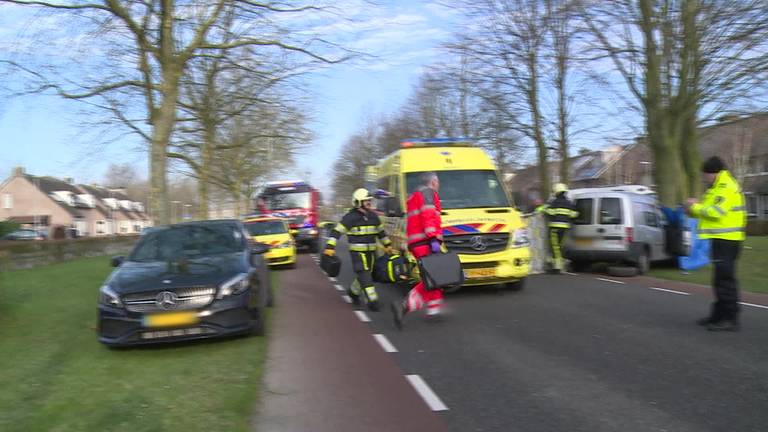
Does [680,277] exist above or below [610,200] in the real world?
below

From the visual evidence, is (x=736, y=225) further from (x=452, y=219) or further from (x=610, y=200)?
(x=610, y=200)

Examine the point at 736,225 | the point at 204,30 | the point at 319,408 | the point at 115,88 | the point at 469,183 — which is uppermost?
the point at 204,30

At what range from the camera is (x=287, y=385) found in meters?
5.37

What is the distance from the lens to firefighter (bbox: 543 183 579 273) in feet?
41.0

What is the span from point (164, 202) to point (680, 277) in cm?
1228

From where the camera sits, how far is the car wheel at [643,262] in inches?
504

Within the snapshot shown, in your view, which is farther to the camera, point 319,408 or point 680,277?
point 680,277

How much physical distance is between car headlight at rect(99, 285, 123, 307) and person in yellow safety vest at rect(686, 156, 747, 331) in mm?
6415

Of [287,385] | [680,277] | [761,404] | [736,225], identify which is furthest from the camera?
[680,277]

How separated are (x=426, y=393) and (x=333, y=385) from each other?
34.6 inches

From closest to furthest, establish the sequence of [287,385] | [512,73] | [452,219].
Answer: [287,385], [452,219], [512,73]

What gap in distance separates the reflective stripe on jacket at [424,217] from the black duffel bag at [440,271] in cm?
34

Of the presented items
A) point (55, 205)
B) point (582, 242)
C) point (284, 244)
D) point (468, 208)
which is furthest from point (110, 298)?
point (55, 205)

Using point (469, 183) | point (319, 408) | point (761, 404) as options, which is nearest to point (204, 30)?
point (469, 183)
